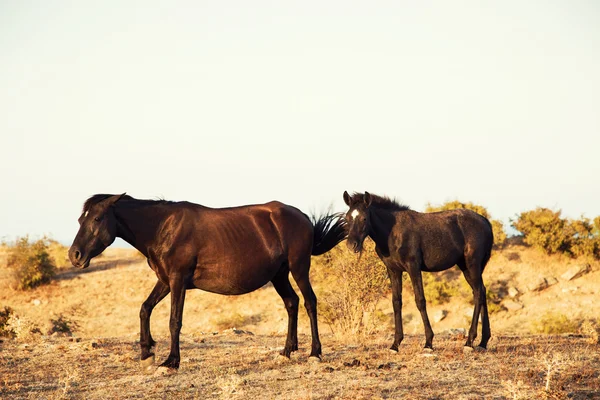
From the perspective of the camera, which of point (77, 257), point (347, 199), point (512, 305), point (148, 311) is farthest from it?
point (512, 305)

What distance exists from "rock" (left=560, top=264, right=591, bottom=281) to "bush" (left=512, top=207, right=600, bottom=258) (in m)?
0.76

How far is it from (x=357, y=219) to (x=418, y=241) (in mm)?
1317

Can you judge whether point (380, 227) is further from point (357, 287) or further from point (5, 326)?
point (5, 326)

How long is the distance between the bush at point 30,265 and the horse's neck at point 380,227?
65.4 feet

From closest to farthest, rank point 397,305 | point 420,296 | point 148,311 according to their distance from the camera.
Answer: point 148,311 < point 420,296 < point 397,305

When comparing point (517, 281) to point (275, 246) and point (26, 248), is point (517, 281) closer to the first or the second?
point (275, 246)

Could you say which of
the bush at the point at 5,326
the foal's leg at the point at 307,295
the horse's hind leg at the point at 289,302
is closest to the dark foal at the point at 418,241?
the foal's leg at the point at 307,295

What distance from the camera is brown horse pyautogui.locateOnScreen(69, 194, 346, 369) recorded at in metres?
10.4

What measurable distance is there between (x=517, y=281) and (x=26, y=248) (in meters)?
21.0

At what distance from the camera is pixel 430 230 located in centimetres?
1267

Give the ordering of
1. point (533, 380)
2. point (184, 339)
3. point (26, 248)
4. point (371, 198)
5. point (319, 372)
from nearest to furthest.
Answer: point (533, 380)
point (319, 372)
point (371, 198)
point (184, 339)
point (26, 248)

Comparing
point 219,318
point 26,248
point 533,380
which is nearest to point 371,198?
point 533,380

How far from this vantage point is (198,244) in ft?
35.3

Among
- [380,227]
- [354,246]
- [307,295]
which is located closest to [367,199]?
[380,227]
